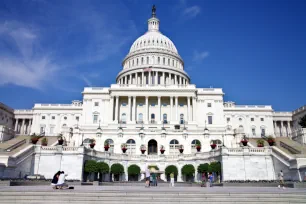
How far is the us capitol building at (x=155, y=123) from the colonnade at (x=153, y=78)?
1.24 ft

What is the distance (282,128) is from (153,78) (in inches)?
2000

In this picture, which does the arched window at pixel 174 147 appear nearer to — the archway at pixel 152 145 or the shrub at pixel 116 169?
the archway at pixel 152 145

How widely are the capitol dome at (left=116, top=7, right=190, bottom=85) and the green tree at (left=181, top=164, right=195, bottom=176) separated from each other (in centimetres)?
5750

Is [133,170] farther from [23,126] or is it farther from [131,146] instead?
[23,126]

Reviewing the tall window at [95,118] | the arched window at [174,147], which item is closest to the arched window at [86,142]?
the arched window at [174,147]

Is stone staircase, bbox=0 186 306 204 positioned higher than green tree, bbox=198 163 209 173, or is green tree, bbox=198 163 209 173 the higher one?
green tree, bbox=198 163 209 173

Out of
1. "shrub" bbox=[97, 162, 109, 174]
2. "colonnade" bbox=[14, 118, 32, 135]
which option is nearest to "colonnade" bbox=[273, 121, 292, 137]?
"shrub" bbox=[97, 162, 109, 174]

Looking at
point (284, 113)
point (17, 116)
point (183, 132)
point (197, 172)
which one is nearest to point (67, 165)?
point (197, 172)

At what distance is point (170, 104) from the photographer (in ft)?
282

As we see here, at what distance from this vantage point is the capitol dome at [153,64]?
10569 centimetres

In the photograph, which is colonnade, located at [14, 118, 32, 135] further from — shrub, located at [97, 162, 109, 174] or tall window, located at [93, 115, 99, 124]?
shrub, located at [97, 162, 109, 174]

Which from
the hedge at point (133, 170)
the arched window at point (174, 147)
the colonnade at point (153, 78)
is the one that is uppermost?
the colonnade at point (153, 78)

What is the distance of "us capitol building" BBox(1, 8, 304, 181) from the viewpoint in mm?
43531

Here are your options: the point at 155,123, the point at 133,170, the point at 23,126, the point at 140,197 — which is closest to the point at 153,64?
the point at 155,123
